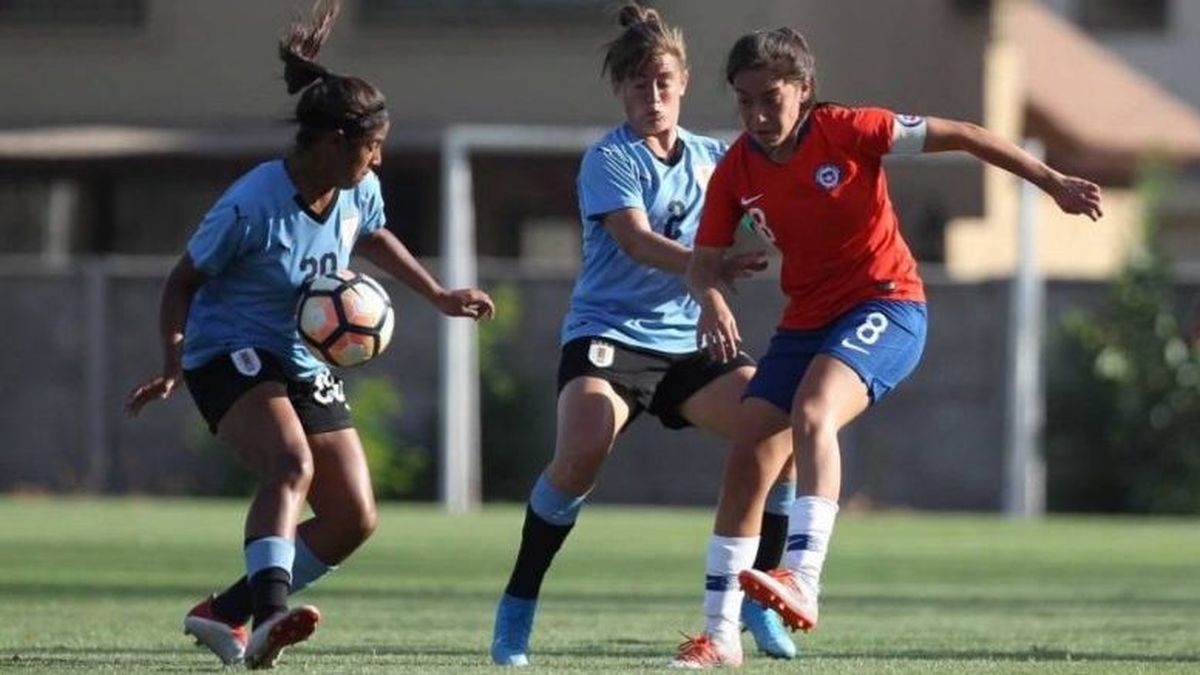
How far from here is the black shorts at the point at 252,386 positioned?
942cm

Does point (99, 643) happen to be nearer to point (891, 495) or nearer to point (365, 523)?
point (365, 523)

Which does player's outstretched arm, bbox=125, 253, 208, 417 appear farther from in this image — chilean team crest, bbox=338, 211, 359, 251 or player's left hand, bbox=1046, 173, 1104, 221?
player's left hand, bbox=1046, 173, 1104, 221

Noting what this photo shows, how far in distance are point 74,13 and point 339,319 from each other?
1838 centimetres

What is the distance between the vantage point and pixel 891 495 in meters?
25.2

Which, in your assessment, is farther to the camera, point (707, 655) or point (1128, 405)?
point (1128, 405)

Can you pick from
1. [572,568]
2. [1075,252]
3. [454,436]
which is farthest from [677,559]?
[1075,252]

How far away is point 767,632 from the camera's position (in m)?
9.88

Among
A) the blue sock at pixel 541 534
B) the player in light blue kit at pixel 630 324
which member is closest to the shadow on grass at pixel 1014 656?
the player in light blue kit at pixel 630 324

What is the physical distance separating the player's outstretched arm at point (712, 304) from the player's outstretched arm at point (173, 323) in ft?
4.94

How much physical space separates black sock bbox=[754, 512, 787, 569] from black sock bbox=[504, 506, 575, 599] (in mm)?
715

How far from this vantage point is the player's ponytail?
8984 mm

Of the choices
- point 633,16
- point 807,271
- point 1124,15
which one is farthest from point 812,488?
point 1124,15

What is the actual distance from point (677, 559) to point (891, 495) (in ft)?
26.8

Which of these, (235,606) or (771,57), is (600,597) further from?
(771,57)
